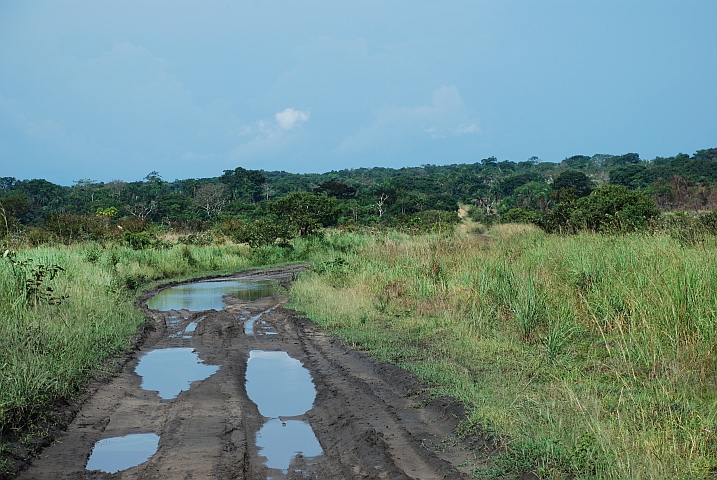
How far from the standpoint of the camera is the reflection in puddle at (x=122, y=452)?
5551 mm

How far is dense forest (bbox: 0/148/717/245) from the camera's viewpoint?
101 ft

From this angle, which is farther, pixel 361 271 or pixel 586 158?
pixel 586 158

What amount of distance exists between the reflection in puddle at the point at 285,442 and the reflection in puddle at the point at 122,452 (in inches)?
37.7

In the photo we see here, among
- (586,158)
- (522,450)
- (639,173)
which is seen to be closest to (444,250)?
(522,450)

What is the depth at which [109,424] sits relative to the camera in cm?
667

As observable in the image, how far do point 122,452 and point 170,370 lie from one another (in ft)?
11.5

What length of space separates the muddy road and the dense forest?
11.3 m

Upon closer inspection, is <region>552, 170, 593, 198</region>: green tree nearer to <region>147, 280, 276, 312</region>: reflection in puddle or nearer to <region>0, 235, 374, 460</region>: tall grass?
<region>147, 280, 276, 312</region>: reflection in puddle

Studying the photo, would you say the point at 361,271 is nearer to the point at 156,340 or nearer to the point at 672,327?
the point at 156,340

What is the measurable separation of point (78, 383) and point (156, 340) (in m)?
4.01

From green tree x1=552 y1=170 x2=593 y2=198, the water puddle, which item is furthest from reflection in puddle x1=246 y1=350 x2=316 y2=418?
green tree x1=552 y1=170 x2=593 y2=198

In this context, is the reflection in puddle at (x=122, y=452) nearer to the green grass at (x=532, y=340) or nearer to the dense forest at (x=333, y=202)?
the green grass at (x=532, y=340)

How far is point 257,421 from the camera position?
677 centimetres

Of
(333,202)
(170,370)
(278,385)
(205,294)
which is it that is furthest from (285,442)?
(333,202)
